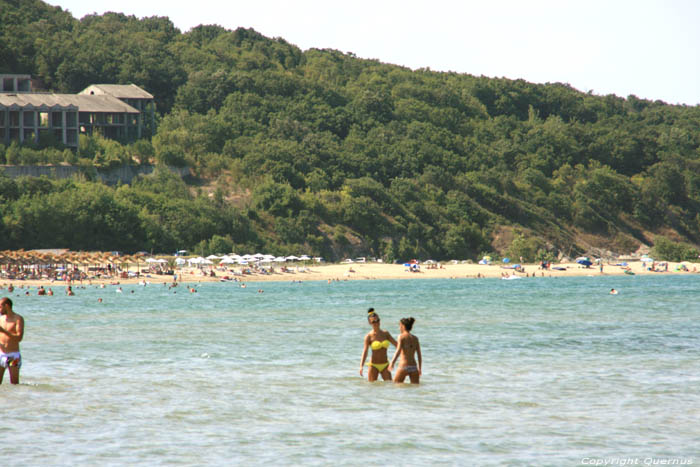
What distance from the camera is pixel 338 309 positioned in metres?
48.2

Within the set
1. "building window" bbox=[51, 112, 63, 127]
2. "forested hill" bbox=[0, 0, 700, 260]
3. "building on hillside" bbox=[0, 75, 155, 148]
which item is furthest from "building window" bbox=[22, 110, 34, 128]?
"forested hill" bbox=[0, 0, 700, 260]

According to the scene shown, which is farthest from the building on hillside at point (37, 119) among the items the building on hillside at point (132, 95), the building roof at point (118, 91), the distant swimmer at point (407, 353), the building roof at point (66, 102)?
the distant swimmer at point (407, 353)

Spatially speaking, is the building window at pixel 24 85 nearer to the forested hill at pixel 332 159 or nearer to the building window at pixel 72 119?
the forested hill at pixel 332 159

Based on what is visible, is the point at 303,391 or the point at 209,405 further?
the point at 303,391

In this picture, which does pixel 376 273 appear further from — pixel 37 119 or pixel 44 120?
pixel 44 120

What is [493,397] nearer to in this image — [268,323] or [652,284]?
[268,323]

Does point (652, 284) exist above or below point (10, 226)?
below

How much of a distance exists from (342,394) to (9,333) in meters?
6.68

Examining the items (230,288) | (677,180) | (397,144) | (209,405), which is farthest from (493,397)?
(677,180)

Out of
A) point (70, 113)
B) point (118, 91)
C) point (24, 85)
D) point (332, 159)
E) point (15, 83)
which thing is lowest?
point (332, 159)

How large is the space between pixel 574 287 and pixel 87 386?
56.9 meters

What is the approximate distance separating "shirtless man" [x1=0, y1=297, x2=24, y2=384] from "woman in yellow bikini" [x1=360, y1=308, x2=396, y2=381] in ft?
21.8

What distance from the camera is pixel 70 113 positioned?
306 feet

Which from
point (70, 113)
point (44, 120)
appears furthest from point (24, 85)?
point (70, 113)
